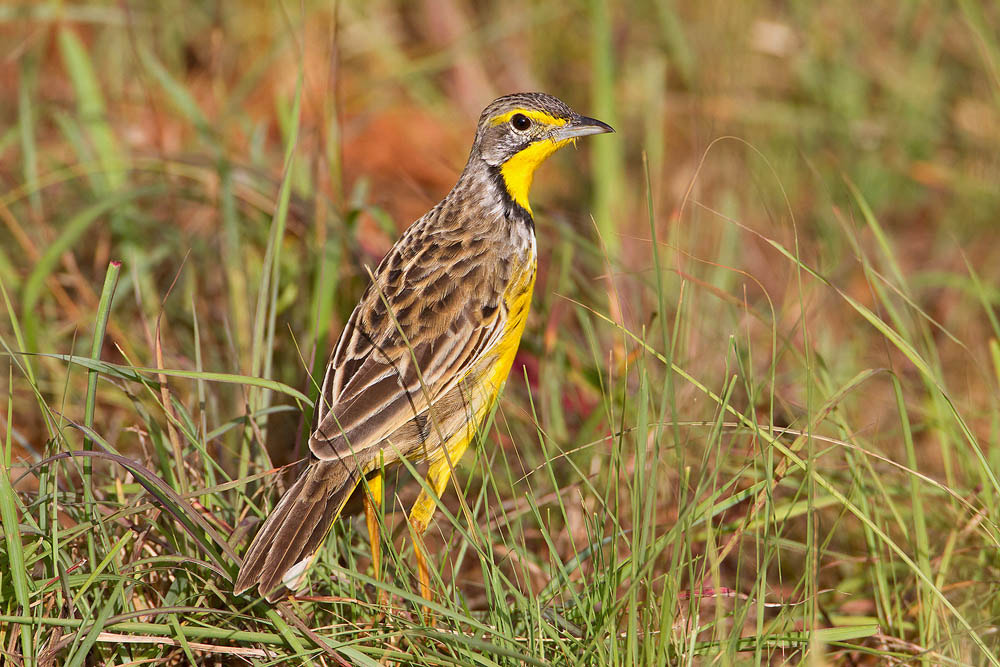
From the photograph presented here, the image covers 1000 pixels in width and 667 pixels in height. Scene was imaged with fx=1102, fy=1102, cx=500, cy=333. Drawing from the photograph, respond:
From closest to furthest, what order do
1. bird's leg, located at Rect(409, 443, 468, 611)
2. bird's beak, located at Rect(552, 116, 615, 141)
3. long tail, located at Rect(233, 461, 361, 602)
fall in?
long tail, located at Rect(233, 461, 361, 602) → bird's leg, located at Rect(409, 443, 468, 611) → bird's beak, located at Rect(552, 116, 615, 141)

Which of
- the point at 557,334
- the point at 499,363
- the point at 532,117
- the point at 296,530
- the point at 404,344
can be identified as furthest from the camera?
the point at 557,334

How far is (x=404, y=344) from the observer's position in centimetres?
397

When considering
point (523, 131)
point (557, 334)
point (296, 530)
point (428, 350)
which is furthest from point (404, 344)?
point (557, 334)

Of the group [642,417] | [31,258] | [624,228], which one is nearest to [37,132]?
[31,258]

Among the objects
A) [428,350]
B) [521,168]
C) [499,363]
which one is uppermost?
[521,168]

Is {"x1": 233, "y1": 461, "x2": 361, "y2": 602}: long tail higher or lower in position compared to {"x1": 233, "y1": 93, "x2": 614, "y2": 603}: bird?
lower

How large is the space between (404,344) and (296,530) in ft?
2.76

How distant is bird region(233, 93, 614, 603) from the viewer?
350 centimetres

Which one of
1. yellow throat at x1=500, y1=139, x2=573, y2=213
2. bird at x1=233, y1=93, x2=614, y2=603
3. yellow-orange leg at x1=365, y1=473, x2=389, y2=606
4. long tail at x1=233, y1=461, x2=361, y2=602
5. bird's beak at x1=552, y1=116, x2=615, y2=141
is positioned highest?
bird's beak at x1=552, y1=116, x2=615, y2=141

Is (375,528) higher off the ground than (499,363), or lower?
lower

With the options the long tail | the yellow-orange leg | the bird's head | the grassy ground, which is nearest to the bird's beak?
the bird's head

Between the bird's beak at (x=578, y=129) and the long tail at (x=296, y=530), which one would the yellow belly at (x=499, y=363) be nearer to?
the long tail at (x=296, y=530)

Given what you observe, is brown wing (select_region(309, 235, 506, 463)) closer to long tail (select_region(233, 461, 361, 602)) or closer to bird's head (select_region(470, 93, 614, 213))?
long tail (select_region(233, 461, 361, 602))

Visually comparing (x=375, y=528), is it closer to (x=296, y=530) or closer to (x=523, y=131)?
(x=296, y=530)
